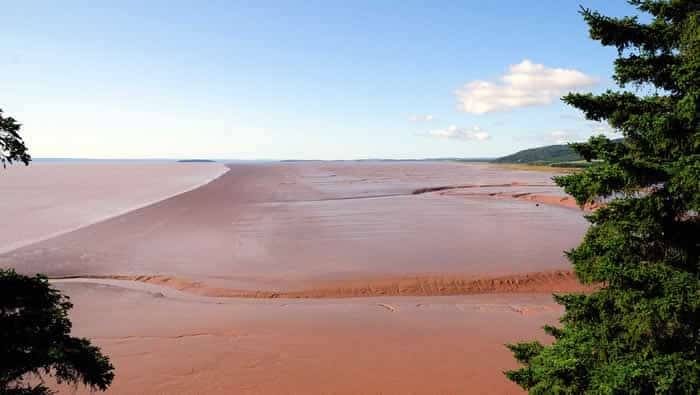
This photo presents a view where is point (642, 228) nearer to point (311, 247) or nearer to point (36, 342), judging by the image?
point (36, 342)

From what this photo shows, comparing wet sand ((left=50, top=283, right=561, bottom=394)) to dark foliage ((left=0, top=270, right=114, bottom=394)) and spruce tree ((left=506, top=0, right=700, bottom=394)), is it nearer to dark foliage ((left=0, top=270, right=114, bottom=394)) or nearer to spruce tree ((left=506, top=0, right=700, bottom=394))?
spruce tree ((left=506, top=0, right=700, bottom=394))

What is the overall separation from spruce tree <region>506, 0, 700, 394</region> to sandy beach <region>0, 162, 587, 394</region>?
4.04 m

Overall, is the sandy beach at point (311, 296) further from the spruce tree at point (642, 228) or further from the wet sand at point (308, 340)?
the spruce tree at point (642, 228)

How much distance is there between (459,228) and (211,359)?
20.0 metres

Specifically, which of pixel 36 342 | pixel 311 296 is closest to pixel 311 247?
pixel 311 296

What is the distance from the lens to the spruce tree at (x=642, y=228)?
190 inches

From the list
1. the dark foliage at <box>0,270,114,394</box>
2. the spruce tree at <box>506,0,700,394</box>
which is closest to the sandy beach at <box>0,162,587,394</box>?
the spruce tree at <box>506,0,700,394</box>

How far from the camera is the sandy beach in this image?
9695mm

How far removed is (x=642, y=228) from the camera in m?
5.19

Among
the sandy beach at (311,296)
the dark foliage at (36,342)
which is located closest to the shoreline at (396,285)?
the sandy beach at (311,296)

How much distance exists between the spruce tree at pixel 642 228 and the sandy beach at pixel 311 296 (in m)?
4.04

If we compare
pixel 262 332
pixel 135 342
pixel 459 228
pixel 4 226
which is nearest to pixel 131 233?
pixel 4 226

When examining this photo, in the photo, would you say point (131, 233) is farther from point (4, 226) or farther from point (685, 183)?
point (685, 183)

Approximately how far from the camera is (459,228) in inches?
1039
